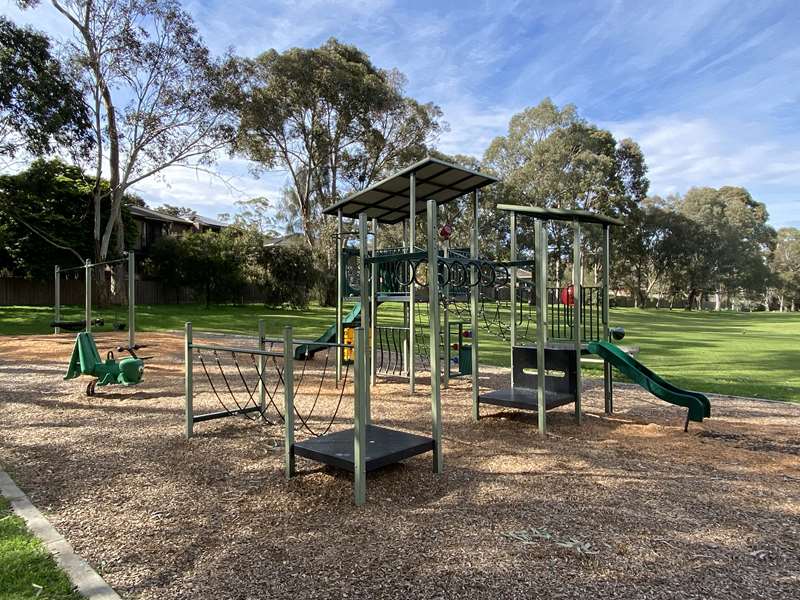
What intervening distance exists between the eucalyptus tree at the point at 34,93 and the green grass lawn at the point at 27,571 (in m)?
23.5

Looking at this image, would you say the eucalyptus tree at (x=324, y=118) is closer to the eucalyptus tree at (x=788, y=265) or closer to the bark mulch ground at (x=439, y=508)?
the bark mulch ground at (x=439, y=508)

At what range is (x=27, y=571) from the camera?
3053 mm

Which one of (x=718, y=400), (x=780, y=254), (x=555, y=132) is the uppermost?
(x=555, y=132)

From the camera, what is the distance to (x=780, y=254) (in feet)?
261

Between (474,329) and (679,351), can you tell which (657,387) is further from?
(679,351)

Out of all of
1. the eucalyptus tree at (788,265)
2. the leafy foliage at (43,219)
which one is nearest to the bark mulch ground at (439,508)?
the leafy foliage at (43,219)

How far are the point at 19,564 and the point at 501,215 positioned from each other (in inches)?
1683

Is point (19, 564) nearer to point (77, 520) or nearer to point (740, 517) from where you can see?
point (77, 520)

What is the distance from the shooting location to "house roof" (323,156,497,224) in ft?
26.6

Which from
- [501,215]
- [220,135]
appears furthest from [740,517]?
[501,215]

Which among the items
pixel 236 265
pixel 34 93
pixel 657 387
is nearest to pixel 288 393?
pixel 657 387

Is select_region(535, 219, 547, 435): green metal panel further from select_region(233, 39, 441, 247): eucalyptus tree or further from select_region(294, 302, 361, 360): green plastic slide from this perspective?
select_region(233, 39, 441, 247): eucalyptus tree

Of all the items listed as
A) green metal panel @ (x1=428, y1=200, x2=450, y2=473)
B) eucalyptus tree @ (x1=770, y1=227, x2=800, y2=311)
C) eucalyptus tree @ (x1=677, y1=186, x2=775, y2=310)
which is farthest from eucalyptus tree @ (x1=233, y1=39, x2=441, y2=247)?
eucalyptus tree @ (x1=770, y1=227, x2=800, y2=311)

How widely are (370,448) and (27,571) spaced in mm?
2506
